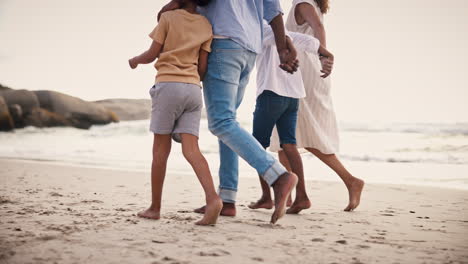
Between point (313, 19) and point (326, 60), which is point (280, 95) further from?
point (313, 19)

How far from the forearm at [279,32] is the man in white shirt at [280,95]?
0.36 metres

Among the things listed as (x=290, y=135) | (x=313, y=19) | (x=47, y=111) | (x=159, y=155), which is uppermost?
(x=313, y=19)

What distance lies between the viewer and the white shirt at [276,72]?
9.62 feet

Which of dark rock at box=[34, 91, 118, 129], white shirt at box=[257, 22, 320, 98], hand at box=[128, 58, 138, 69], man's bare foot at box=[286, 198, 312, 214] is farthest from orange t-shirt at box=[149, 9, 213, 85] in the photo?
dark rock at box=[34, 91, 118, 129]

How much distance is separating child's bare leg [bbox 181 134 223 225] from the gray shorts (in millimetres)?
63

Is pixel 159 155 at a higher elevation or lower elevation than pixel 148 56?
lower

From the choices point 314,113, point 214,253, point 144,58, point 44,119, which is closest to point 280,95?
point 314,113

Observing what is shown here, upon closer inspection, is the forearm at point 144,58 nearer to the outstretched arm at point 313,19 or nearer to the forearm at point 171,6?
the forearm at point 171,6

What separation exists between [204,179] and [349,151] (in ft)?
30.7

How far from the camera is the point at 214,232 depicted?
2271 mm

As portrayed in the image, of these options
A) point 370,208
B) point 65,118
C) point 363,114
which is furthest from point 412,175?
point 65,118

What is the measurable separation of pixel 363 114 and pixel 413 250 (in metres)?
15.6

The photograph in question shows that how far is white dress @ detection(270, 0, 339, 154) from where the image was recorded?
10.7 ft

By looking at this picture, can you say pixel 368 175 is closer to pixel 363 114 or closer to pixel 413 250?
pixel 413 250
